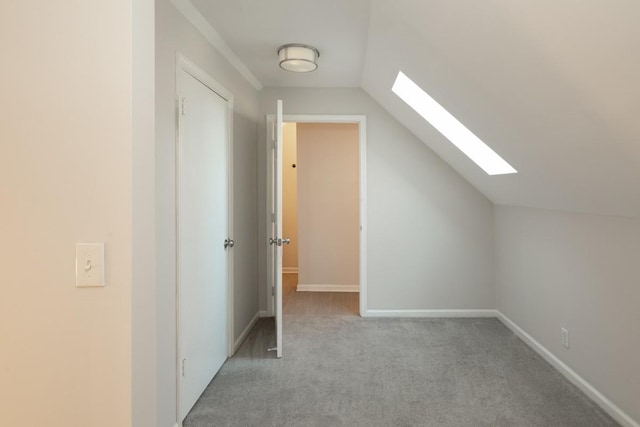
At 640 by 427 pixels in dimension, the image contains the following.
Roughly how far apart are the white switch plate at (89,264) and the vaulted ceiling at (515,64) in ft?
5.14

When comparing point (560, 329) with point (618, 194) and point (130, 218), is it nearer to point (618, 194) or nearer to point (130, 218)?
point (618, 194)

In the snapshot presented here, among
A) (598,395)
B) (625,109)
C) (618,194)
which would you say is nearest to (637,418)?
(598,395)

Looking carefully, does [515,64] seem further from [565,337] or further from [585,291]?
[565,337]

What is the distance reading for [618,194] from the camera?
180 centimetres

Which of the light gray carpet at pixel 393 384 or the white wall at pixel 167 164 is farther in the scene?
the light gray carpet at pixel 393 384

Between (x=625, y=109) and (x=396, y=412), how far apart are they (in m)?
1.86

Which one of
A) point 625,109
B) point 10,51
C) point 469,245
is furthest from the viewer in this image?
point 469,245

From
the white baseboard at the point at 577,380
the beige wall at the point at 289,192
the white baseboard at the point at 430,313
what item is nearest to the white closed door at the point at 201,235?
the white baseboard at the point at 430,313

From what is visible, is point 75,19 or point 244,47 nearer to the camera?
point 75,19

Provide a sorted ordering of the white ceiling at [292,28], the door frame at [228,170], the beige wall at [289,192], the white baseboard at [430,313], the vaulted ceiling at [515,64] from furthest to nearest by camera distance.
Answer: the beige wall at [289,192] → the white baseboard at [430,313] → the white ceiling at [292,28] → the door frame at [228,170] → the vaulted ceiling at [515,64]

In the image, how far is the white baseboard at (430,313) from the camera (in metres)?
3.73

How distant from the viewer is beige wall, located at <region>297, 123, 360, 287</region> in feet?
15.7

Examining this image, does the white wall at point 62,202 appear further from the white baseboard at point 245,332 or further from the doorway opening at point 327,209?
the doorway opening at point 327,209

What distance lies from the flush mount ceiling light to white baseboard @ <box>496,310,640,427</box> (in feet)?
9.40
